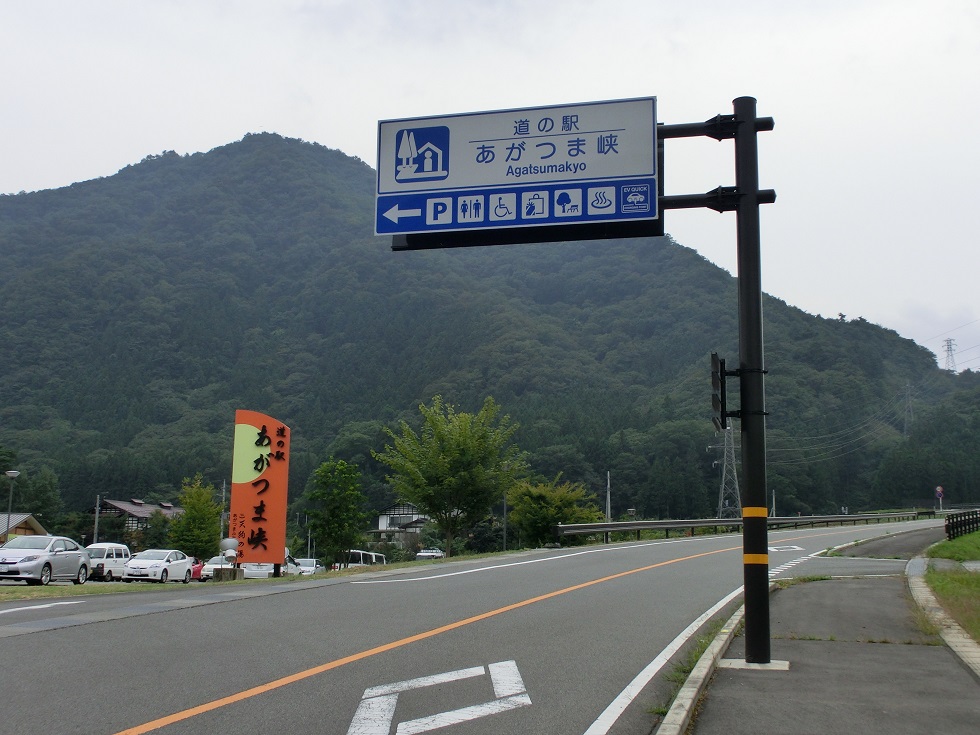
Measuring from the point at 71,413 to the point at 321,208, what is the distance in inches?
3449

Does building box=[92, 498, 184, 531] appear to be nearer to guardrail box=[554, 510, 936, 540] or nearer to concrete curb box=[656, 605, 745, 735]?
guardrail box=[554, 510, 936, 540]

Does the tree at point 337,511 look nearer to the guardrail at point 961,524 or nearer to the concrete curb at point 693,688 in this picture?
the guardrail at point 961,524

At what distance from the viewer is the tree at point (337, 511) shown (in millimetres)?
46812

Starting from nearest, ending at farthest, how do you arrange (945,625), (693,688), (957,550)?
(693,688) → (945,625) → (957,550)

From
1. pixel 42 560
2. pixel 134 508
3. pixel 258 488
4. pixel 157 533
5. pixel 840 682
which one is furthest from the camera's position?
pixel 134 508

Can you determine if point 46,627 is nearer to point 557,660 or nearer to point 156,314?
point 557,660

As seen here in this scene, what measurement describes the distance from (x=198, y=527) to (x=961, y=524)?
144 feet

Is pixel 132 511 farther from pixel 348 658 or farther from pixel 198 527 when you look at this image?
pixel 348 658

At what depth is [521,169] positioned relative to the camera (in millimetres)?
11688

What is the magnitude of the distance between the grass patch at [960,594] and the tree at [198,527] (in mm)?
48953

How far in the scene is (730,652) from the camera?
9555 mm

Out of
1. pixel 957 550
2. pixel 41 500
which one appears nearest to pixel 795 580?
pixel 957 550

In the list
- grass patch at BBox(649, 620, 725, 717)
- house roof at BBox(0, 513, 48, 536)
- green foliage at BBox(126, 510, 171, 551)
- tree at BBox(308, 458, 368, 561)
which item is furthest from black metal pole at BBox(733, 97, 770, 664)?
green foliage at BBox(126, 510, 171, 551)

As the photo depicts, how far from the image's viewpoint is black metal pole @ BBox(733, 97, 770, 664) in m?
8.91
